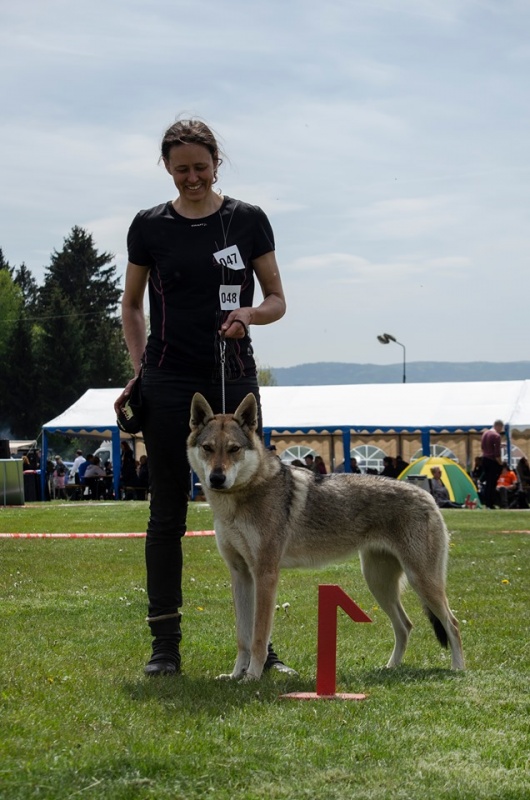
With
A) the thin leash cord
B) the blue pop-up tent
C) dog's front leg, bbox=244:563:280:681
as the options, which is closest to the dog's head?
the thin leash cord

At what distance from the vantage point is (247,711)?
15.5ft

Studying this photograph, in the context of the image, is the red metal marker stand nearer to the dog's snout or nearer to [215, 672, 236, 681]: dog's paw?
[215, 672, 236, 681]: dog's paw

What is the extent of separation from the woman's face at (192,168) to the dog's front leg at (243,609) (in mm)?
2036

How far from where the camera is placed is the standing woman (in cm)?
577

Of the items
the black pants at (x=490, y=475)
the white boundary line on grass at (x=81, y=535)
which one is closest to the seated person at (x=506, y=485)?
the black pants at (x=490, y=475)

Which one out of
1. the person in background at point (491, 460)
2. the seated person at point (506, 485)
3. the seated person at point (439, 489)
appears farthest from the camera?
the seated person at point (506, 485)

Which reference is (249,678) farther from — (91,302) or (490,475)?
(91,302)

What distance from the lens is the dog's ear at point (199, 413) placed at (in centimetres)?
562

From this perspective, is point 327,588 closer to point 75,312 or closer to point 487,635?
point 487,635

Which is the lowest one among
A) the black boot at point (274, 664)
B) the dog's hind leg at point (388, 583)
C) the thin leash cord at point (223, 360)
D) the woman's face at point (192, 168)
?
the black boot at point (274, 664)

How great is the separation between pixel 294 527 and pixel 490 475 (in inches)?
882

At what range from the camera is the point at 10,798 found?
3344 millimetres

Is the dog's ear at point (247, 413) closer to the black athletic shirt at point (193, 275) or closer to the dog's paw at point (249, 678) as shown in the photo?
the black athletic shirt at point (193, 275)

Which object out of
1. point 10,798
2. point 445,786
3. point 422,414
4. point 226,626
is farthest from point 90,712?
point 422,414
